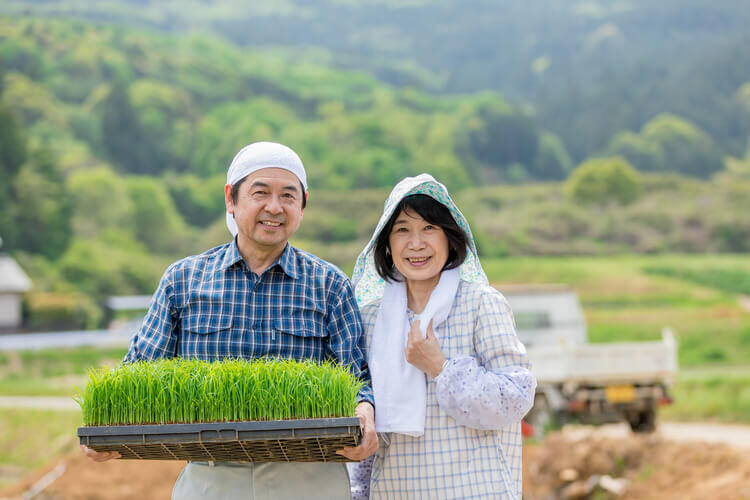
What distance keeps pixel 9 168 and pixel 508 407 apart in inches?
1568

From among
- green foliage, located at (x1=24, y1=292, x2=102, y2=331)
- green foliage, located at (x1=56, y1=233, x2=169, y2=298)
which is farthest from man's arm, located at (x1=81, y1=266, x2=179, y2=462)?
green foliage, located at (x1=56, y1=233, x2=169, y2=298)

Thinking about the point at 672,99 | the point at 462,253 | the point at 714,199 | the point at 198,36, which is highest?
the point at 198,36

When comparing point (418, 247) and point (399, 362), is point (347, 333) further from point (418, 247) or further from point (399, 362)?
point (418, 247)

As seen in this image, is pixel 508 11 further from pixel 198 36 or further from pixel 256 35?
pixel 198 36

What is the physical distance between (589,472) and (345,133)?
4070 centimetres

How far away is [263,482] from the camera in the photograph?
2.45 m

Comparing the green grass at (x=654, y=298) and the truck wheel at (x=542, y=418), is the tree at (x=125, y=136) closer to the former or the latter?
the green grass at (x=654, y=298)

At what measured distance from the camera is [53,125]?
43.8 metres

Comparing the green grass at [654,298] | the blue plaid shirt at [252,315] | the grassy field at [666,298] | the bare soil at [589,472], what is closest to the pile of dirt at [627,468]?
the bare soil at [589,472]

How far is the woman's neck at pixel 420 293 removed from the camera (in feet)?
8.82

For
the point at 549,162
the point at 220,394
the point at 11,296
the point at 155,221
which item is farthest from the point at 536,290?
the point at 549,162

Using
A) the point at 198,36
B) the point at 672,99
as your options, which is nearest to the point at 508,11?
the point at 672,99

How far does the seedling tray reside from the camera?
2.20 meters

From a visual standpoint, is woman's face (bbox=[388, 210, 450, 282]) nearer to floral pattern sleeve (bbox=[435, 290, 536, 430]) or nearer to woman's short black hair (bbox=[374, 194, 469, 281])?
woman's short black hair (bbox=[374, 194, 469, 281])
